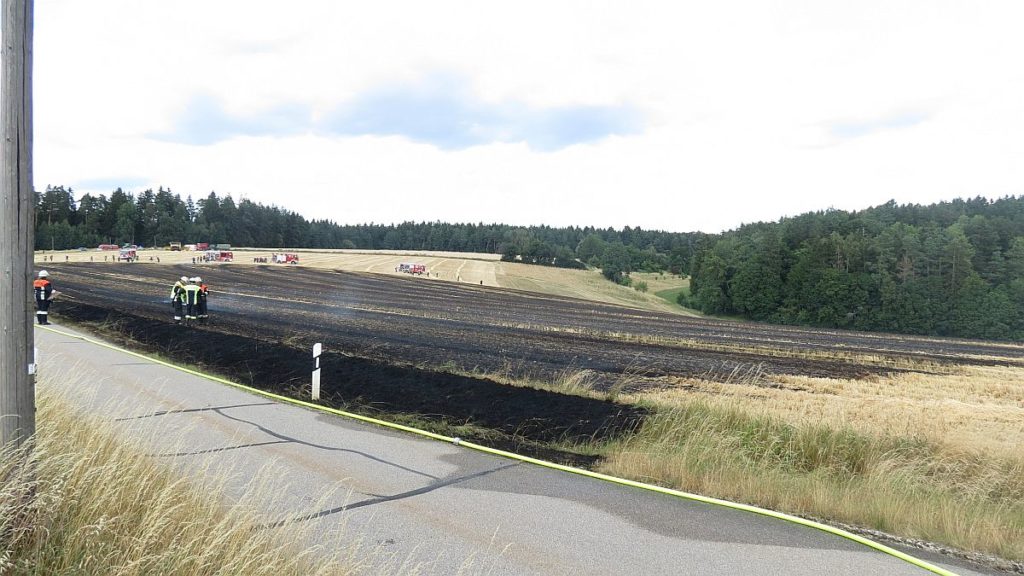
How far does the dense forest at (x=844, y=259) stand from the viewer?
269 feet

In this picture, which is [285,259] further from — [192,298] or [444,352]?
[444,352]

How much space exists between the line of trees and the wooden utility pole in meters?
94.4

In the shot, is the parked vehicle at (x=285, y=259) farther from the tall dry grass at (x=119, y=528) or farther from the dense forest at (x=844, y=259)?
the tall dry grass at (x=119, y=528)

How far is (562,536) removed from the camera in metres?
5.57

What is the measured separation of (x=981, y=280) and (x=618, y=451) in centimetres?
9427

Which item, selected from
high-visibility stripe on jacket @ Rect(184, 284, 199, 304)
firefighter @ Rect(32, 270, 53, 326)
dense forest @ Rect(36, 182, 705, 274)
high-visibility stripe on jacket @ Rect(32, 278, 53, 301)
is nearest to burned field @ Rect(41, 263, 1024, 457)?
high-visibility stripe on jacket @ Rect(184, 284, 199, 304)

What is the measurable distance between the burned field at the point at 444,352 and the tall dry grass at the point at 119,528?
18.1 ft

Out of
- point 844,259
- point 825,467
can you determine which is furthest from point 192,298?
point 844,259

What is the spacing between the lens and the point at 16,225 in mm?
3775

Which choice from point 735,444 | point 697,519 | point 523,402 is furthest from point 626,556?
point 523,402

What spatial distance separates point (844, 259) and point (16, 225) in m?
103

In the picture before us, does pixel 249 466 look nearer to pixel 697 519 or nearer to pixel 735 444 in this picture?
pixel 697 519

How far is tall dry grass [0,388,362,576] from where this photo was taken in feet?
11.8

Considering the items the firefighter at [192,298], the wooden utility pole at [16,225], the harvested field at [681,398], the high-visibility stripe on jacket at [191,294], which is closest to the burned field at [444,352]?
the harvested field at [681,398]
